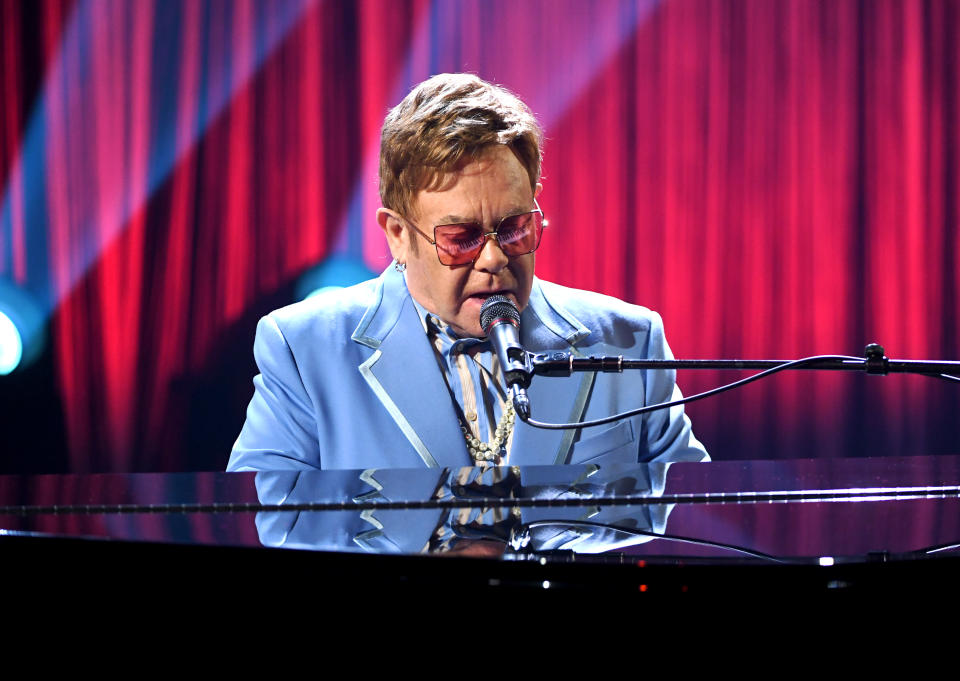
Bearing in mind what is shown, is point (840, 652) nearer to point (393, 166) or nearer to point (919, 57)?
point (393, 166)

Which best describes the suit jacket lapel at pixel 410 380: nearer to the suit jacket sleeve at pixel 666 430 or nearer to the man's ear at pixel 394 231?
the man's ear at pixel 394 231

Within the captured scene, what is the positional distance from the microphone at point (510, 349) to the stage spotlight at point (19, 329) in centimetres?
271

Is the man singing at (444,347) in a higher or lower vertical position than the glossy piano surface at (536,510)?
higher

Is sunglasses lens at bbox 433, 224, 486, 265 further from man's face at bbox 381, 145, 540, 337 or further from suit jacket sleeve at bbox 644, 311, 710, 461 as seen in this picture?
suit jacket sleeve at bbox 644, 311, 710, 461

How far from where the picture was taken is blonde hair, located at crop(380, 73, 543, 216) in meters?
2.10

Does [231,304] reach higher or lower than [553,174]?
lower

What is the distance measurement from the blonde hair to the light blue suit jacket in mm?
282

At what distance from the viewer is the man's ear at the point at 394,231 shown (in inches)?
86.9

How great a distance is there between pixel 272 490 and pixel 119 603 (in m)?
0.38

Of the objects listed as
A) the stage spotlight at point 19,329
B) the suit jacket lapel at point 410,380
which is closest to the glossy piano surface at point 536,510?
the suit jacket lapel at point 410,380

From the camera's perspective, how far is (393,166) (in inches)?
86.1

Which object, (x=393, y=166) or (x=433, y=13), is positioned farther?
(x=433, y=13)

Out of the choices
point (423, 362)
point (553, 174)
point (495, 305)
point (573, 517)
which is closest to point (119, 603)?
point (573, 517)

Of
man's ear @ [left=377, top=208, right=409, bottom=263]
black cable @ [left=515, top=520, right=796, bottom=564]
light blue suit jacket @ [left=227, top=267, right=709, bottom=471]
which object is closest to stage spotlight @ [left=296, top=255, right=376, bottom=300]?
light blue suit jacket @ [left=227, top=267, right=709, bottom=471]
